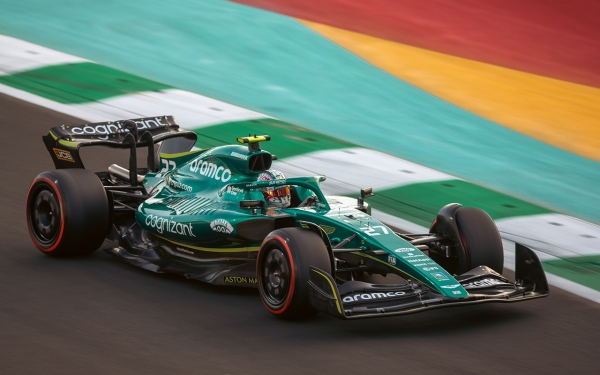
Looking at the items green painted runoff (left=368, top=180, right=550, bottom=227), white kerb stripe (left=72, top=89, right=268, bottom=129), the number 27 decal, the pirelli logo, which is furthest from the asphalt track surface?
white kerb stripe (left=72, top=89, right=268, bottom=129)

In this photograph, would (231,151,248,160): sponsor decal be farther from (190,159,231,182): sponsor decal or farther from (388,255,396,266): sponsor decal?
(388,255,396,266): sponsor decal

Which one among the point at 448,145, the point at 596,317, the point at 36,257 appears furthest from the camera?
the point at 448,145

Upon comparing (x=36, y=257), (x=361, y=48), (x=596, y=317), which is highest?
(x=361, y=48)

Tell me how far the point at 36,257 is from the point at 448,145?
6.05 m

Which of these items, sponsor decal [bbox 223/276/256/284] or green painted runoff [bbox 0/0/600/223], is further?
green painted runoff [bbox 0/0/600/223]

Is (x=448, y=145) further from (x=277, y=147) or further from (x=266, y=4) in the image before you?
(x=266, y=4)

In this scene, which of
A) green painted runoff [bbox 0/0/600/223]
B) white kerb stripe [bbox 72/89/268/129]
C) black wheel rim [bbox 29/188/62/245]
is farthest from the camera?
white kerb stripe [bbox 72/89/268/129]

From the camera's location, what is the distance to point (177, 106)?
1270 centimetres

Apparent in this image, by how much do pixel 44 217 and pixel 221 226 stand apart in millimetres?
1734

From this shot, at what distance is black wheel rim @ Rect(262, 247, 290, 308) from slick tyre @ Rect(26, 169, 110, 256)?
1.80 meters

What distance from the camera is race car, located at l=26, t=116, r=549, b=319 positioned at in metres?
6.69

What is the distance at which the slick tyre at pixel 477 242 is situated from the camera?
7.55 meters

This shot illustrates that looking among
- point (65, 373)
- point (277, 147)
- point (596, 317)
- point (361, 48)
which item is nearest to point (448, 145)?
point (277, 147)

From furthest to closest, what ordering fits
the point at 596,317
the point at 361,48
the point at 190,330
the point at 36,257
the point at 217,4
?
the point at 217,4 → the point at 361,48 → the point at 36,257 → the point at 596,317 → the point at 190,330
